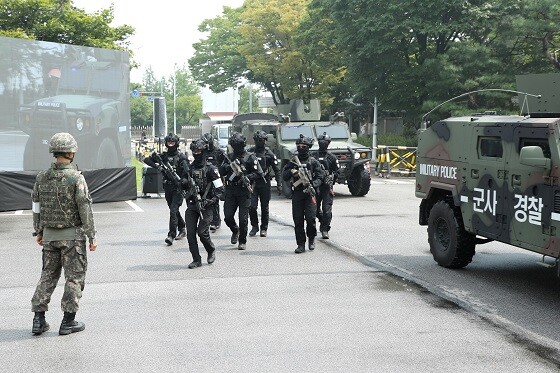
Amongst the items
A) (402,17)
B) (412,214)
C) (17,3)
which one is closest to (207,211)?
(412,214)

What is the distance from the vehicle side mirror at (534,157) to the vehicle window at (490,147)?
2.75ft

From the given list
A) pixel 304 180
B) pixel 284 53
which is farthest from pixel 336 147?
pixel 284 53

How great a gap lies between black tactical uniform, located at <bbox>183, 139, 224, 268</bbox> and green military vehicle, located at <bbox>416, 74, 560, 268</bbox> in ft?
9.48

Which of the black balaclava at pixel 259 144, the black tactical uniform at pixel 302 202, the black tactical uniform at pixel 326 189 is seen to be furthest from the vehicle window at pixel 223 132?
the black tactical uniform at pixel 302 202

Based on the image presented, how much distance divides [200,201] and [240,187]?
69.8 inches

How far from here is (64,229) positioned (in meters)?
7.30

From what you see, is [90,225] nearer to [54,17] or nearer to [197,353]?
[197,353]

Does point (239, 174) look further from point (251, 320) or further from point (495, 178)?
point (251, 320)

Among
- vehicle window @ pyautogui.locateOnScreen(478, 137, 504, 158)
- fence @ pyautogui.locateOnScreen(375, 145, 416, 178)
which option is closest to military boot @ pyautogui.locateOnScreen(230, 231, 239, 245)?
vehicle window @ pyautogui.locateOnScreen(478, 137, 504, 158)

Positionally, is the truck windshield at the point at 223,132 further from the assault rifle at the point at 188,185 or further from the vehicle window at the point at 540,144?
the vehicle window at the point at 540,144

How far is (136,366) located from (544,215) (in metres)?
4.60

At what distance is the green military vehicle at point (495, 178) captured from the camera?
27.8 ft

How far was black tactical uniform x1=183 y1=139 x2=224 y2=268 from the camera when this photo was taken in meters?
10.8

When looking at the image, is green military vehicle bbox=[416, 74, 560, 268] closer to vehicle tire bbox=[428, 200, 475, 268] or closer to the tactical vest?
vehicle tire bbox=[428, 200, 475, 268]
